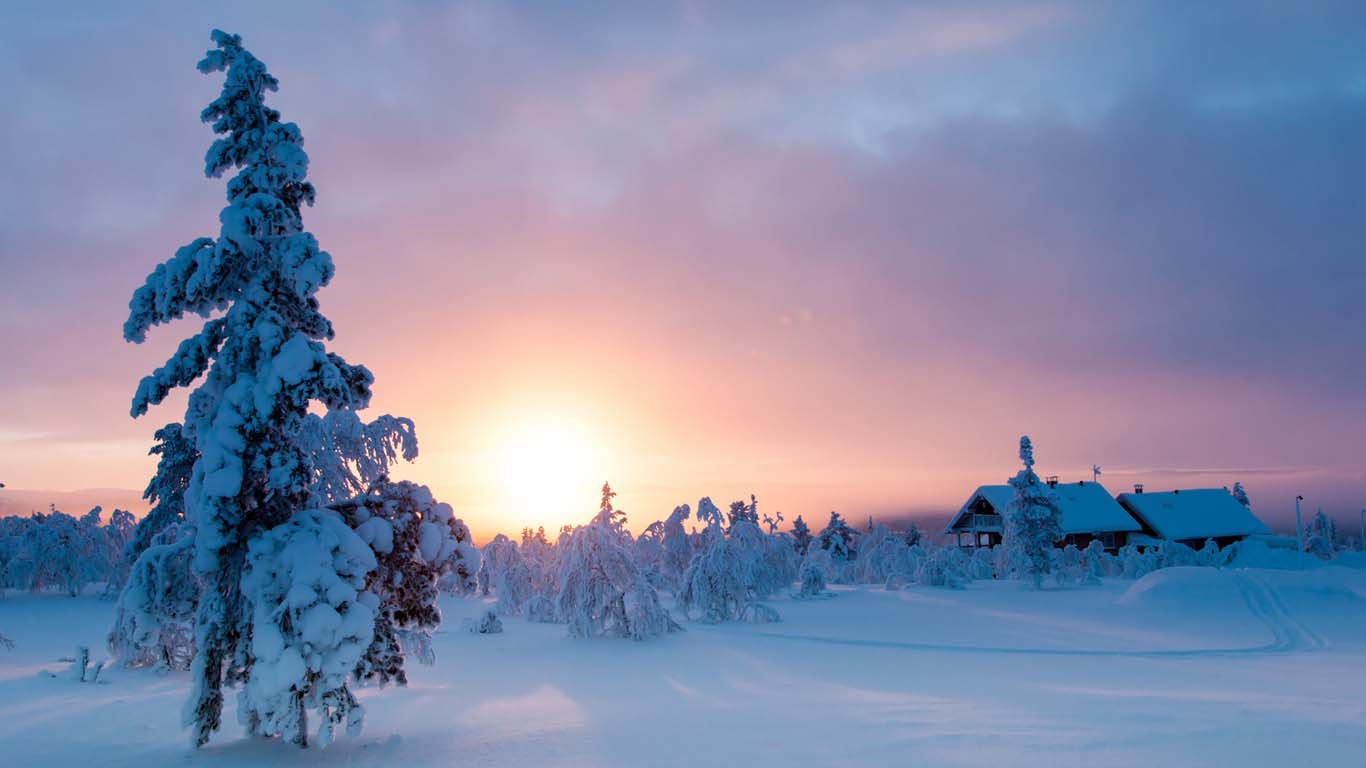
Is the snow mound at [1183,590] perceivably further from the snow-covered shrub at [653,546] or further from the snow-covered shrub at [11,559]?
the snow-covered shrub at [11,559]

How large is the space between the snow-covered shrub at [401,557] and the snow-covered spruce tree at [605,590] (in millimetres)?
16074

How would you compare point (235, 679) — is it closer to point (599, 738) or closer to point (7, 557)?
point (599, 738)

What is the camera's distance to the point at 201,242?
1112 cm

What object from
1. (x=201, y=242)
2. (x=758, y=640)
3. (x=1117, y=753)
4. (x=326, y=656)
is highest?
(x=201, y=242)

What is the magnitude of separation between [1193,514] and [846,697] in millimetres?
70663

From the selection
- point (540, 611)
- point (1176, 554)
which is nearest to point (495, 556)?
point (540, 611)

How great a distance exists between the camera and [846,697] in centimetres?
1478

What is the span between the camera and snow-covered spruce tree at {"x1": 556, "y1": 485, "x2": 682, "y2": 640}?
27.5 m

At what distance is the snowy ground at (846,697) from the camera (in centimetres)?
963

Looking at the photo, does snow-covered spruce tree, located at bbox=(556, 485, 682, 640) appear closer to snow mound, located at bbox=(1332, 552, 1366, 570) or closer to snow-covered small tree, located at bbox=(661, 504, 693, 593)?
snow-covered small tree, located at bbox=(661, 504, 693, 593)

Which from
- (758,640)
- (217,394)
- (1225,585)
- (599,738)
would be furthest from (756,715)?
(1225,585)

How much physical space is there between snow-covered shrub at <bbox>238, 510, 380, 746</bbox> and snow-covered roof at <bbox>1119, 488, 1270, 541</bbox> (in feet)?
243

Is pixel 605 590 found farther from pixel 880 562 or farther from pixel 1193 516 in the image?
pixel 1193 516

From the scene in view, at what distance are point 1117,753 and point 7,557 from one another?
6521 centimetres
